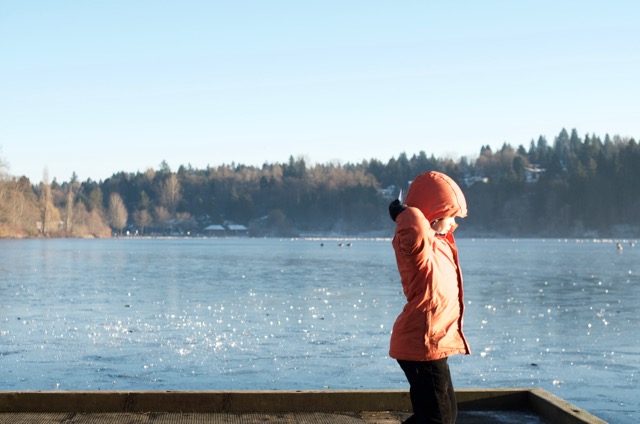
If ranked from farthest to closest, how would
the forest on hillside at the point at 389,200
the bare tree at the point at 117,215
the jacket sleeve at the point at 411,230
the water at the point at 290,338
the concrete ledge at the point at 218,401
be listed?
the bare tree at the point at 117,215 < the forest on hillside at the point at 389,200 < the water at the point at 290,338 < the concrete ledge at the point at 218,401 < the jacket sleeve at the point at 411,230

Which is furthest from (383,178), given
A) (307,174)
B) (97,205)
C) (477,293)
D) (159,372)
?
(159,372)

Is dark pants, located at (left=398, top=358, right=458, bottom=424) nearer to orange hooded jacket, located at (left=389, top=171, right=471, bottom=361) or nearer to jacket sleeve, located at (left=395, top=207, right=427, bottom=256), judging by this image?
orange hooded jacket, located at (left=389, top=171, right=471, bottom=361)

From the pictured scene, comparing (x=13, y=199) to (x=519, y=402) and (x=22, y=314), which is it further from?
(x=519, y=402)

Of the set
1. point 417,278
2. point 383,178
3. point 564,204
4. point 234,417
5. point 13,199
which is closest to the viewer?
point 417,278

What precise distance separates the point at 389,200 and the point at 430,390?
161 metres

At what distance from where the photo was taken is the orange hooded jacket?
4688 millimetres

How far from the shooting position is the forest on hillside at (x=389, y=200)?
13825cm

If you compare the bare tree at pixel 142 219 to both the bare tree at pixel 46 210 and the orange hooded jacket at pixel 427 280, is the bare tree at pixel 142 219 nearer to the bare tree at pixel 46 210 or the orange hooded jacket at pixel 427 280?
the bare tree at pixel 46 210

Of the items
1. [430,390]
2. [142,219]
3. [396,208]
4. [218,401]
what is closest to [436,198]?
[396,208]

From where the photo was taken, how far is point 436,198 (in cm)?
487

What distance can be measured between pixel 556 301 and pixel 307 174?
17232 cm

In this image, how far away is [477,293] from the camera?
79.7 feet

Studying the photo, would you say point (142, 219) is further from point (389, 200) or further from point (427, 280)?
point (427, 280)

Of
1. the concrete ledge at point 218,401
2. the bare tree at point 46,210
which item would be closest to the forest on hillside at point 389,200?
the bare tree at point 46,210
